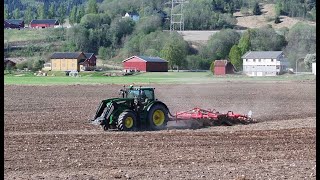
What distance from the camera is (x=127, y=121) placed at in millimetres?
14164

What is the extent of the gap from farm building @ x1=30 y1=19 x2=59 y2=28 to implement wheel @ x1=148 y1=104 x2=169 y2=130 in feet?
82.7

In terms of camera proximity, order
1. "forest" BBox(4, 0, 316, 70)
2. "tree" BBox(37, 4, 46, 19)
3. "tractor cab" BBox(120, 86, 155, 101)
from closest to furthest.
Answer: "tractor cab" BBox(120, 86, 155, 101) < "forest" BBox(4, 0, 316, 70) < "tree" BBox(37, 4, 46, 19)

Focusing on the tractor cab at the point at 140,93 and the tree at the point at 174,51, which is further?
the tree at the point at 174,51

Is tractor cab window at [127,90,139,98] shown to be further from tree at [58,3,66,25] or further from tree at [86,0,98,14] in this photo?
tree at [58,3,66,25]

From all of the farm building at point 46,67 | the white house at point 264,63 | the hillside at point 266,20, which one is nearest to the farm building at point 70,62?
the farm building at point 46,67

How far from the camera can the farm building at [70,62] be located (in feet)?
84.4

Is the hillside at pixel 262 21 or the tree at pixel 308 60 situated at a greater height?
the hillside at pixel 262 21

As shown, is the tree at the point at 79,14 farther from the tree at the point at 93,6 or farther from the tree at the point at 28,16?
the tree at the point at 28,16

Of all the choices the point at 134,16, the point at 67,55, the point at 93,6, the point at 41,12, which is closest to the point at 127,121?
the point at 67,55

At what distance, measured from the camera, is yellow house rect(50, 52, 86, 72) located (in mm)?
25897

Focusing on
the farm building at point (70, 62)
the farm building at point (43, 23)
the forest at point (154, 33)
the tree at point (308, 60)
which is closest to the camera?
the forest at point (154, 33)

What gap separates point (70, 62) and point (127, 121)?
41.0 feet

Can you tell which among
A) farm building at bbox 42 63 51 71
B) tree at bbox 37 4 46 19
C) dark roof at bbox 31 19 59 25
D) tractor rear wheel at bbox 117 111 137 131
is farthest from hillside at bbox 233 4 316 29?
tractor rear wheel at bbox 117 111 137 131

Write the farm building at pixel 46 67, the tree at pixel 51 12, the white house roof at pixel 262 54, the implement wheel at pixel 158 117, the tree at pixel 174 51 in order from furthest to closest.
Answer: the tree at pixel 51 12 → the white house roof at pixel 262 54 → the farm building at pixel 46 67 → the tree at pixel 174 51 → the implement wheel at pixel 158 117
